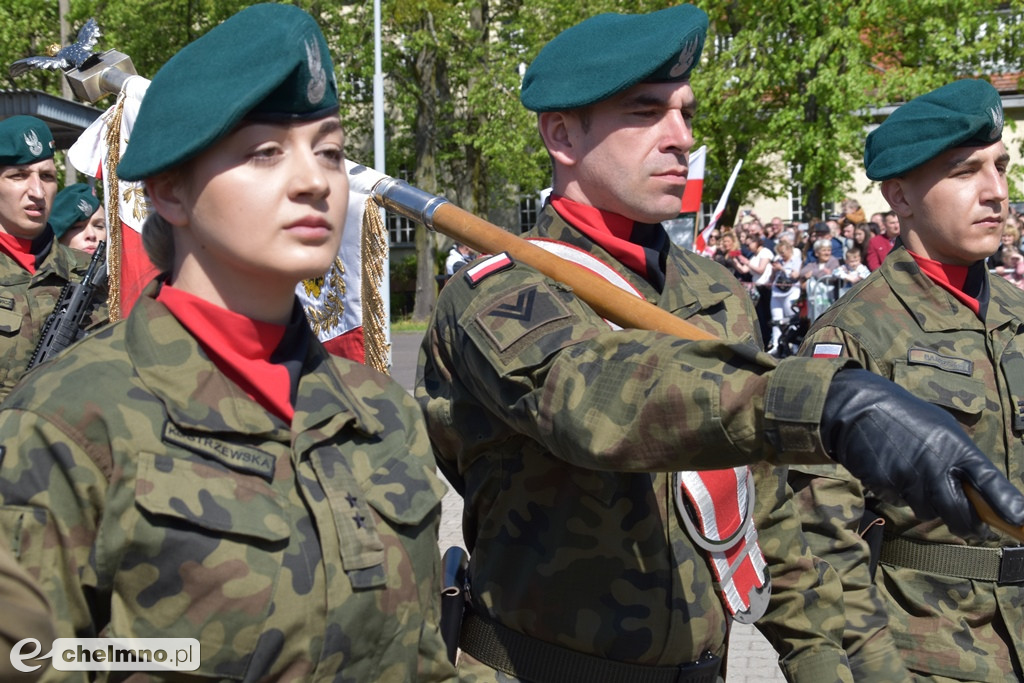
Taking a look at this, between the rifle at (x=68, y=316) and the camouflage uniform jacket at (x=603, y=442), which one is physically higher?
the camouflage uniform jacket at (x=603, y=442)

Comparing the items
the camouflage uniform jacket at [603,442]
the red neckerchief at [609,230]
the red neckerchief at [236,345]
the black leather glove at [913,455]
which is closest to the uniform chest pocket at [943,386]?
the camouflage uniform jacket at [603,442]

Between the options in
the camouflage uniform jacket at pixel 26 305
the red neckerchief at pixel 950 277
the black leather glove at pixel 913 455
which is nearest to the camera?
the black leather glove at pixel 913 455

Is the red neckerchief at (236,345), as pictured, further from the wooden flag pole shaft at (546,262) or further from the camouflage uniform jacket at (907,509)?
the camouflage uniform jacket at (907,509)

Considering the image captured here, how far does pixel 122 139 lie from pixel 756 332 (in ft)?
6.89

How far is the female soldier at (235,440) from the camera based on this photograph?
6.30 ft

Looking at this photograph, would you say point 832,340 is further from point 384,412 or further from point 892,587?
point 384,412

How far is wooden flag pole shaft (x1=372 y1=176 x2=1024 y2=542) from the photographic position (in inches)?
97.6

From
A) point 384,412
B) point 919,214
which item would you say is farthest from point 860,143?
point 384,412

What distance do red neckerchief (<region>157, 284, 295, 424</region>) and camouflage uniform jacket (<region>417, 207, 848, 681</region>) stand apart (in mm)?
435

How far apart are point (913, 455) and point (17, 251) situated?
6.31 meters

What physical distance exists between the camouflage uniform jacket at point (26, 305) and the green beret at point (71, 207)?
1224mm

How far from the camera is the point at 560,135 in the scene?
10.2 ft

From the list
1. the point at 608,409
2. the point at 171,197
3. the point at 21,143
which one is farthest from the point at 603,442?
the point at 21,143

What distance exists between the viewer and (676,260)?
10.4 ft
